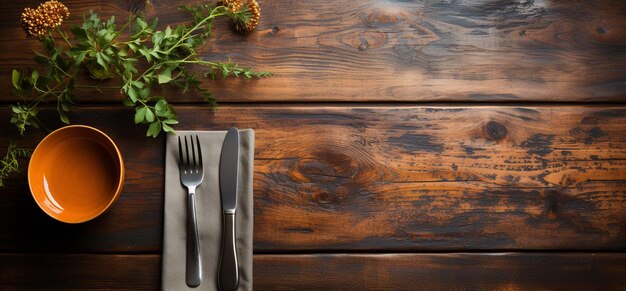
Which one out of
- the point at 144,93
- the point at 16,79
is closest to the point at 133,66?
the point at 144,93

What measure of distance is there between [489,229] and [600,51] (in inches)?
15.4

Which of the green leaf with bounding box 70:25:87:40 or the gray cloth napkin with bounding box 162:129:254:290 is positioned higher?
the green leaf with bounding box 70:25:87:40

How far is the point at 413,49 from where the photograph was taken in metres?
0.92

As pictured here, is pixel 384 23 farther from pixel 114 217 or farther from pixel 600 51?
pixel 114 217

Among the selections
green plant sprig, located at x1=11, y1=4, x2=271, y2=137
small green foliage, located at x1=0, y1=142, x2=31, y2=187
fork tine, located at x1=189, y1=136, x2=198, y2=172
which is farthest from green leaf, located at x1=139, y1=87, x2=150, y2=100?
small green foliage, located at x1=0, y1=142, x2=31, y2=187

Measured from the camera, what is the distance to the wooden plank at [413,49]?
0.91 m

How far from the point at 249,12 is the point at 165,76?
7.3 inches

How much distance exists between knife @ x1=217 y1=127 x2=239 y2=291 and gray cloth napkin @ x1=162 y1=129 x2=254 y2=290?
0.04 ft

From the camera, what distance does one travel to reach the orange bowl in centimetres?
83

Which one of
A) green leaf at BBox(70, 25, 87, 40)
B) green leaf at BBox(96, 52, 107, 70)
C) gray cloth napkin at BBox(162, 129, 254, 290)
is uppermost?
green leaf at BBox(70, 25, 87, 40)

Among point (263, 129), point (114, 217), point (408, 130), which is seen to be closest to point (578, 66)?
point (408, 130)

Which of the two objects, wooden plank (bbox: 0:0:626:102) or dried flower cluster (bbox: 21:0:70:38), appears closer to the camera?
dried flower cluster (bbox: 21:0:70:38)

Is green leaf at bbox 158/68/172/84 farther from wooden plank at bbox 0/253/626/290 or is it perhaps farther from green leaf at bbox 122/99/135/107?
wooden plank at bbox 0/253/626/290

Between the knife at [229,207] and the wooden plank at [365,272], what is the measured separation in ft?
0.16
